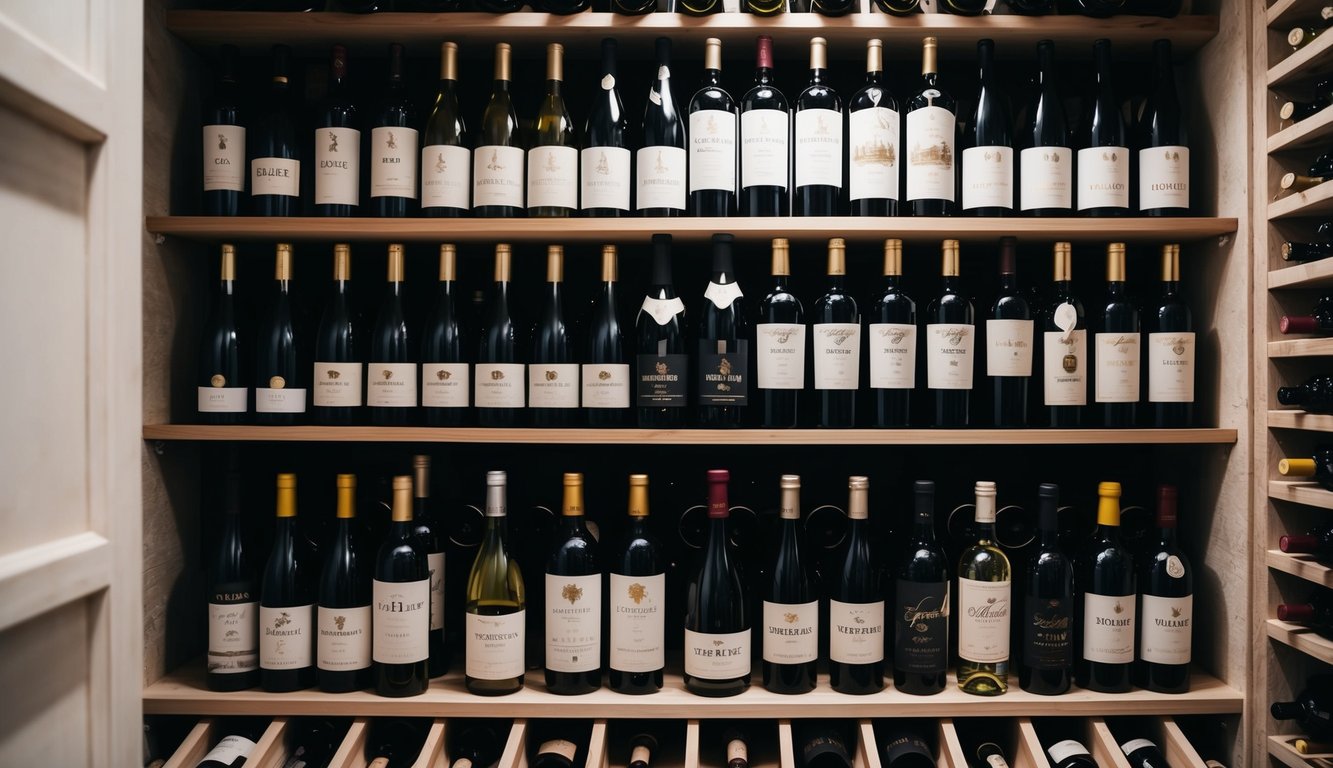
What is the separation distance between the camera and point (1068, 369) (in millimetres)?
1539

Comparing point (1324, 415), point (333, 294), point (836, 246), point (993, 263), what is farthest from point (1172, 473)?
point (333, 294)

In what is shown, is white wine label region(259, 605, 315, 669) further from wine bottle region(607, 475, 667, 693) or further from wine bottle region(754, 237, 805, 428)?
wine bottle region(754, 237, 805, 428)

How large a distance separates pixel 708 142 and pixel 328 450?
3.28 ft

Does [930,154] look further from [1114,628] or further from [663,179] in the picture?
[1114,628]

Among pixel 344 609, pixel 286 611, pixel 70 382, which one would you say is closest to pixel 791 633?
pixel 344 609

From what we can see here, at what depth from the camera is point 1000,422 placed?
5.10ft

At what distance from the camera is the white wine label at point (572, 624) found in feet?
4.92

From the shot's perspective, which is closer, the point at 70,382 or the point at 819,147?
the point at 70,382

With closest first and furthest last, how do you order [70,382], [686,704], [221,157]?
[70,382] < [686,704] < [221,157]

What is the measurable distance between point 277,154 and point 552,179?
1.72ft

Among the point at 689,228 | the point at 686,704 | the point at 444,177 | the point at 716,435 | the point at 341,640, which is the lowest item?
the point at 686,704

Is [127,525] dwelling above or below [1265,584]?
above

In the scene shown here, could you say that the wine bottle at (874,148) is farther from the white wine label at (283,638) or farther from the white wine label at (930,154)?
the white wine label at (283,638)

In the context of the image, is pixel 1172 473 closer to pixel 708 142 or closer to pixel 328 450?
pixel 708 142
